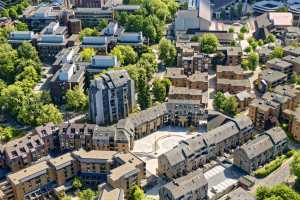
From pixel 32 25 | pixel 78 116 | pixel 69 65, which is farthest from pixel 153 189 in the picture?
pixel 32 25

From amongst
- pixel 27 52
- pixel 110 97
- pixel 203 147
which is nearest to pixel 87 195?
pixel 203 147

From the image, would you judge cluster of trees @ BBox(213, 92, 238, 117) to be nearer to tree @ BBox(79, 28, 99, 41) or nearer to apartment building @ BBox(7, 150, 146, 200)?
apartment building @ BBox(7, 150, 146, 200)

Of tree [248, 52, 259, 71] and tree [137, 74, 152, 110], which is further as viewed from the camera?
tree [248, 52, 259, 71]

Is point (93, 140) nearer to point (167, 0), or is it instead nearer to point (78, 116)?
point (78, 116)

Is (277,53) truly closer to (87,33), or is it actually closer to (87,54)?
(87,54)

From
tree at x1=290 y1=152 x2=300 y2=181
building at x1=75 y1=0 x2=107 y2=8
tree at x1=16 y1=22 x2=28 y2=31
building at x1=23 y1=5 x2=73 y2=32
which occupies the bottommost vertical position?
tree at x1=290 y1=152 x2=300 y2=181

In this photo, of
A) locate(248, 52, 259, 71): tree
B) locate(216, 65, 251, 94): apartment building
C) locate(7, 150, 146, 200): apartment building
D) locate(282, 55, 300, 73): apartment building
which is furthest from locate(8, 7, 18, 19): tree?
locate(282, 55, 300, 73): apartment building
